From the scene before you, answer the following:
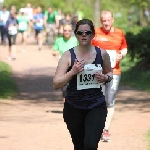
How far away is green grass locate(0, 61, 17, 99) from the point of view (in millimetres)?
17198

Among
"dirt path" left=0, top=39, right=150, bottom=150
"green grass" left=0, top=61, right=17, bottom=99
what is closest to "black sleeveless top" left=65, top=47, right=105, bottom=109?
"dirt path" left=0, top=39, right=150, bottom=150

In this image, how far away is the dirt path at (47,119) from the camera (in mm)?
10266

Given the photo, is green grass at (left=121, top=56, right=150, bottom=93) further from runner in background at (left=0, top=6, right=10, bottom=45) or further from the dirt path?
runner in background at (left=0, top=6, right=10, bottom=45)

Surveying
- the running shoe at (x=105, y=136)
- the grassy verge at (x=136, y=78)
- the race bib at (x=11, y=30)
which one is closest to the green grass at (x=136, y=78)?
the grassy verge at (x=136, y=78)

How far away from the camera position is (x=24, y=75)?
74.2ft

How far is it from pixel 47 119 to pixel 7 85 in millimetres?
5926

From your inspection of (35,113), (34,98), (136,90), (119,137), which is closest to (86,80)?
(119,137)

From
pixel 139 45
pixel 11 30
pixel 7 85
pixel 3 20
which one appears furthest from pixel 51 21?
pixel 7 85

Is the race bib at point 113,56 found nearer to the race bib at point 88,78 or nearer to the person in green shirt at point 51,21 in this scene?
the race bib at point 88,78

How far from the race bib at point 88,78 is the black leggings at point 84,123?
0.73 ft

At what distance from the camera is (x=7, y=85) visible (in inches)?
743

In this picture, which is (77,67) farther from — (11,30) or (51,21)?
(51,21)

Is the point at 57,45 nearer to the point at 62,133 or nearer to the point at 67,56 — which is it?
the point at 62,133

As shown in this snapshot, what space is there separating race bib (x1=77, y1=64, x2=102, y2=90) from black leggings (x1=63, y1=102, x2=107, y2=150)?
0.73 ft
